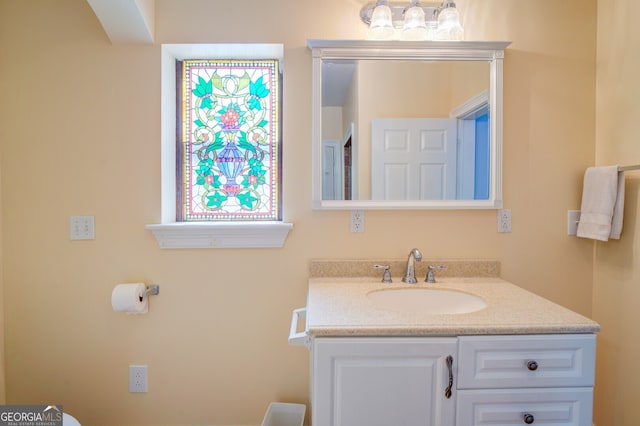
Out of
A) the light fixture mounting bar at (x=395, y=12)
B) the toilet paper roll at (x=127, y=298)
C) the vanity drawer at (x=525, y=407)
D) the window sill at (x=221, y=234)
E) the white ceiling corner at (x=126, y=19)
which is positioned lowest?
the vanity drawer at (x=525, y=407)

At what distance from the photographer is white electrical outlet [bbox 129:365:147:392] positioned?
5.02 feet

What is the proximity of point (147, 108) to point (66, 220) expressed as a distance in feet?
2.09

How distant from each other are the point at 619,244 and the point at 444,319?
1028 mm

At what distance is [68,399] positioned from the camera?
60.6 inches

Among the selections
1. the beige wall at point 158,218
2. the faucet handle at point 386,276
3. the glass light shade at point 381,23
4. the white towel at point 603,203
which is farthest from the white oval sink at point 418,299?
the glass light shade at point 381,23

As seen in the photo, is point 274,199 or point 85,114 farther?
point 274,199

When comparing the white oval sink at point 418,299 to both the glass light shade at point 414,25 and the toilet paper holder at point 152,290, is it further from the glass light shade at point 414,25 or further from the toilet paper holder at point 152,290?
the glass light shade at point 414,25

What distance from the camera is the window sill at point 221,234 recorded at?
147cm

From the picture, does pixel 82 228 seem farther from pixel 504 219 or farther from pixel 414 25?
pixel 504 219

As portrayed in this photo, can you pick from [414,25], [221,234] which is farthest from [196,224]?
[414,25]

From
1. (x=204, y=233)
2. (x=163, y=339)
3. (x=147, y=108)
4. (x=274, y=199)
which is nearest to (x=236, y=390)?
(x=163, y=339)

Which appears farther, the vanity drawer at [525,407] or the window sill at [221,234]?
the window sill at [221,234]

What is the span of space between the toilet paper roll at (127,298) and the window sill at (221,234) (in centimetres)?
21

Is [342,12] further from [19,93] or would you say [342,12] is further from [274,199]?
[19,93]
